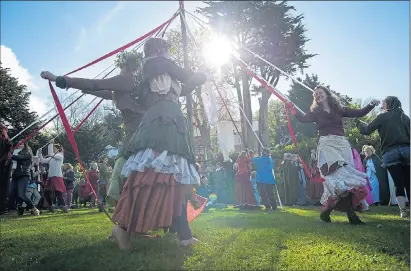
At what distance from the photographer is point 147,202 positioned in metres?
3.27

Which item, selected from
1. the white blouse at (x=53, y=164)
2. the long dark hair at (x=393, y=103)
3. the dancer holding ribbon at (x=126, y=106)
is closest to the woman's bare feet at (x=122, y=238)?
the dancer holding ribbon at (x=126, y=106)

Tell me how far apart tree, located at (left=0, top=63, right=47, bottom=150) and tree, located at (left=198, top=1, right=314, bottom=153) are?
12.7 meters

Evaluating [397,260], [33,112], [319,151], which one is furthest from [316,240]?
[33,112]

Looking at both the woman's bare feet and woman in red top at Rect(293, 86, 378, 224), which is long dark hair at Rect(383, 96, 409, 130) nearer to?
woman in red top at Rect(293, 86, 378, 224)

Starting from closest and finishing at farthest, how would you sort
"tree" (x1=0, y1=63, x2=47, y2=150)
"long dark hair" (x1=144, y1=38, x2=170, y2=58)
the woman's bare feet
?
1. the woman's bare feet
2. "long dark hair" (x1=144, y1=38, x2=170, y2=58)
3. "tree" (x1=0, y1=63, x2=47, y2=150)

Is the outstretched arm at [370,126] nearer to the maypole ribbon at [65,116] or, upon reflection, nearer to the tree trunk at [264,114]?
the maypole ribbon at [65,116]

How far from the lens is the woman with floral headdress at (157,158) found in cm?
327

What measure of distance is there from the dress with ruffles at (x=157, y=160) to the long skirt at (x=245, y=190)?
312 inches

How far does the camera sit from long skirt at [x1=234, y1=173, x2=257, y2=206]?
11.2 metres

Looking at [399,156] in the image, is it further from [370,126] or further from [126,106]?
[126,106]

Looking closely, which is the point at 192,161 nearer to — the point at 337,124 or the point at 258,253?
the point at 258,253

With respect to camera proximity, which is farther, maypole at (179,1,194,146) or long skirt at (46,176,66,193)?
long skirt at (46,176,66,193)

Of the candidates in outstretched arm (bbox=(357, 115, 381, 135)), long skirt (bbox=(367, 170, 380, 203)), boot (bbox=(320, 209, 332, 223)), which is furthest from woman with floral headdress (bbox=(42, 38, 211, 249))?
long skirt (bbox=(367, 170, 380, 203))

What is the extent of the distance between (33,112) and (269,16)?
16190 millimetres
